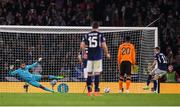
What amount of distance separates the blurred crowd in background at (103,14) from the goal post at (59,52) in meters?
3.85

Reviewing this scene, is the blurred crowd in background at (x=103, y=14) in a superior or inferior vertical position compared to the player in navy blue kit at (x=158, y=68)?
superior

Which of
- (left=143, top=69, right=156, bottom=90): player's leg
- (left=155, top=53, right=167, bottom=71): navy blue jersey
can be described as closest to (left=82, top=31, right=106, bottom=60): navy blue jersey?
(left=143, top=69, right=156, bottom=90): player's leg

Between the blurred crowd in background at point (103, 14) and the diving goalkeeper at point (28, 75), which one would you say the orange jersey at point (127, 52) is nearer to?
the diving goalkeeper at point (28, 75)

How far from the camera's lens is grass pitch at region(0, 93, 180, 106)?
49.1 feet

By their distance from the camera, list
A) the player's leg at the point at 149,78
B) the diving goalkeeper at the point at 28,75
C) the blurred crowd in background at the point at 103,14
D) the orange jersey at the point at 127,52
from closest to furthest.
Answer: the orange jersey at the point at 127,52 → the diving goalkeeper at the point at 28,75 → the player's leg at the point at 149,78 → the blurred crowd in background at the point at 103,14

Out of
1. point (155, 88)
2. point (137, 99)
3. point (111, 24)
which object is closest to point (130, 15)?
point (111, 24)

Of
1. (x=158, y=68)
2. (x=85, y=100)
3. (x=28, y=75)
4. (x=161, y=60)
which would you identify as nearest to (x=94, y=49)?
(x=85, y=100)

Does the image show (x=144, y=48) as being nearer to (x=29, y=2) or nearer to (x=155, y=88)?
(x=155, y=88)

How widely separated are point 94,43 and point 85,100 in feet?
5.81

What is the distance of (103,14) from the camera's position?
28.1 metres

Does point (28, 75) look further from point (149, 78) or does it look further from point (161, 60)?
point (161, 60)

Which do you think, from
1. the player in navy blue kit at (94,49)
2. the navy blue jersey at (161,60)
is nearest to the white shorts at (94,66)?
the player in navy blue kit at (94,49)

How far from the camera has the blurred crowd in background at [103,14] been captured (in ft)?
88.1

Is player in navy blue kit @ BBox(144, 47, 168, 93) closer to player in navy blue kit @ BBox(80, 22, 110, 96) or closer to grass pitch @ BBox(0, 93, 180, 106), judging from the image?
grass pitch @ BBox(0, 93, 180, 106)
